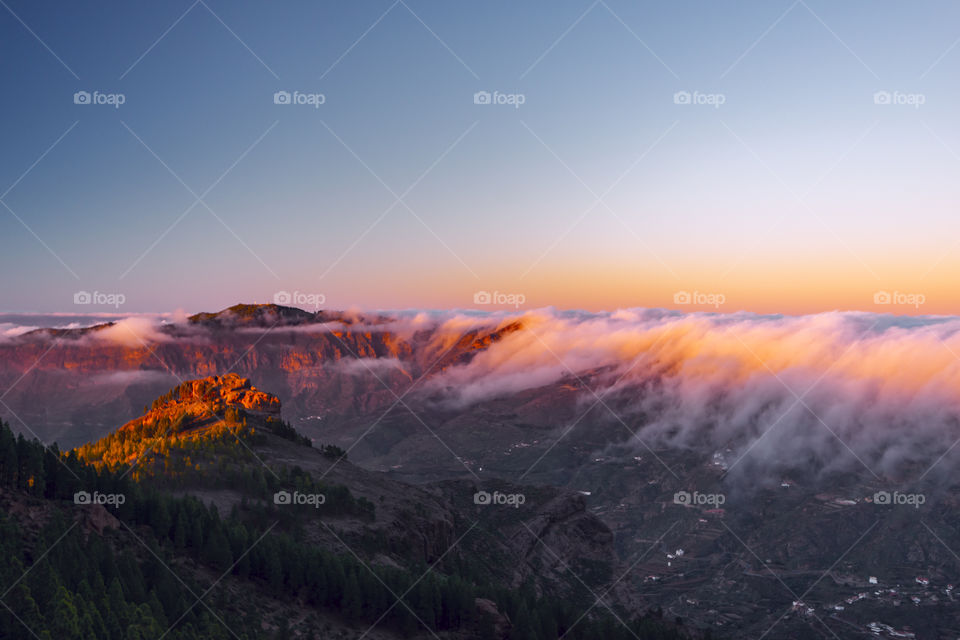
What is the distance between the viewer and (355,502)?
159500 mm

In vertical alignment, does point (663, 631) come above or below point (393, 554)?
below

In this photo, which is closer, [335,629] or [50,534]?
[50,534]

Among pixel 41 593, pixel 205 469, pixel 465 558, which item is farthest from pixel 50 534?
pixel 465 558

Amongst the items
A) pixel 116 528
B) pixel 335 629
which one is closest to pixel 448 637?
pixel 335 629

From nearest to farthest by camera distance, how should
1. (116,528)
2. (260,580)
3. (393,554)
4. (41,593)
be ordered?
(41,593) → (116,528) → (260,580) → (393,554)

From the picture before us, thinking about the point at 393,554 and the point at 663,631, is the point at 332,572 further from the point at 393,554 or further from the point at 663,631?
the point at 663,631

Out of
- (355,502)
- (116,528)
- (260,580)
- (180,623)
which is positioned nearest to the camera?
(180,623)

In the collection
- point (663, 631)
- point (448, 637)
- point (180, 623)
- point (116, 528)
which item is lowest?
point (663, 631)

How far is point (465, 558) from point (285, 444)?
60280 millimetres

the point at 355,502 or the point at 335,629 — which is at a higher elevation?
the point at 355,502

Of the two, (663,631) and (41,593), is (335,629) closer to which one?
(41,593)

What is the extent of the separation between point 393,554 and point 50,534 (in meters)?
78.6

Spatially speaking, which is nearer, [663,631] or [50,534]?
[50,534]

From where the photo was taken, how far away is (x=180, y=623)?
77.6 meters
